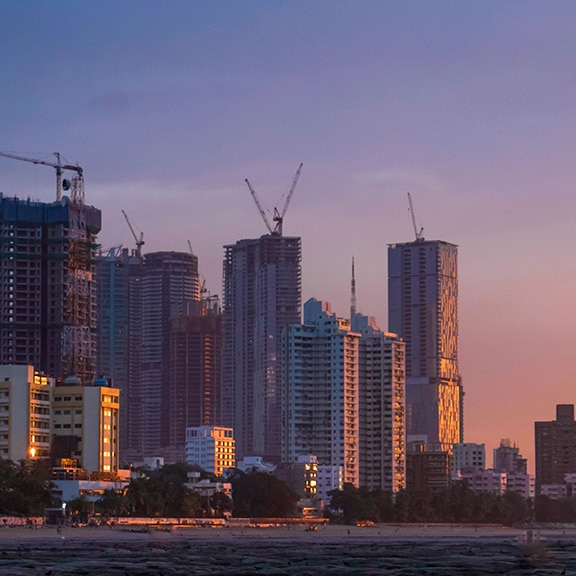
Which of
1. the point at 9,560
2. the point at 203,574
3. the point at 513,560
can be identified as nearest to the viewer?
the point at 203,574

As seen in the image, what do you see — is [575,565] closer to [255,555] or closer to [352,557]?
[352,557]

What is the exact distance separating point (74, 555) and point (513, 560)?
2142 inches

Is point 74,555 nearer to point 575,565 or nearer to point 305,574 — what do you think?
point 305,574

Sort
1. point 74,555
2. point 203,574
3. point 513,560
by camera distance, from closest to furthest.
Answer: point 203,574
point 74,555
point 513,560

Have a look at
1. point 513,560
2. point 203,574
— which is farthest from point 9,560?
point 513,560

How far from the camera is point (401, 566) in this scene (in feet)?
566

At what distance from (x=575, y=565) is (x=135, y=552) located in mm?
53301

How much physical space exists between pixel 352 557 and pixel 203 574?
45.0 m

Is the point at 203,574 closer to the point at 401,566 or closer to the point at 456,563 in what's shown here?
the point at 401,566

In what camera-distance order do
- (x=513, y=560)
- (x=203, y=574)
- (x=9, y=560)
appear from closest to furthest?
→ (x=203, y=574) < (x=9, y=560) < (x=513, y=560)

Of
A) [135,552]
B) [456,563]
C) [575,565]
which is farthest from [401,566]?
[135,552]

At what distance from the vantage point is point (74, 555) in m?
181

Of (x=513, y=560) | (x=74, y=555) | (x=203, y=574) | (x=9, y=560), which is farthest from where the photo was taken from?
(x=513, y=560)

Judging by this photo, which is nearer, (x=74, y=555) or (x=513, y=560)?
(x=74, y=555)
